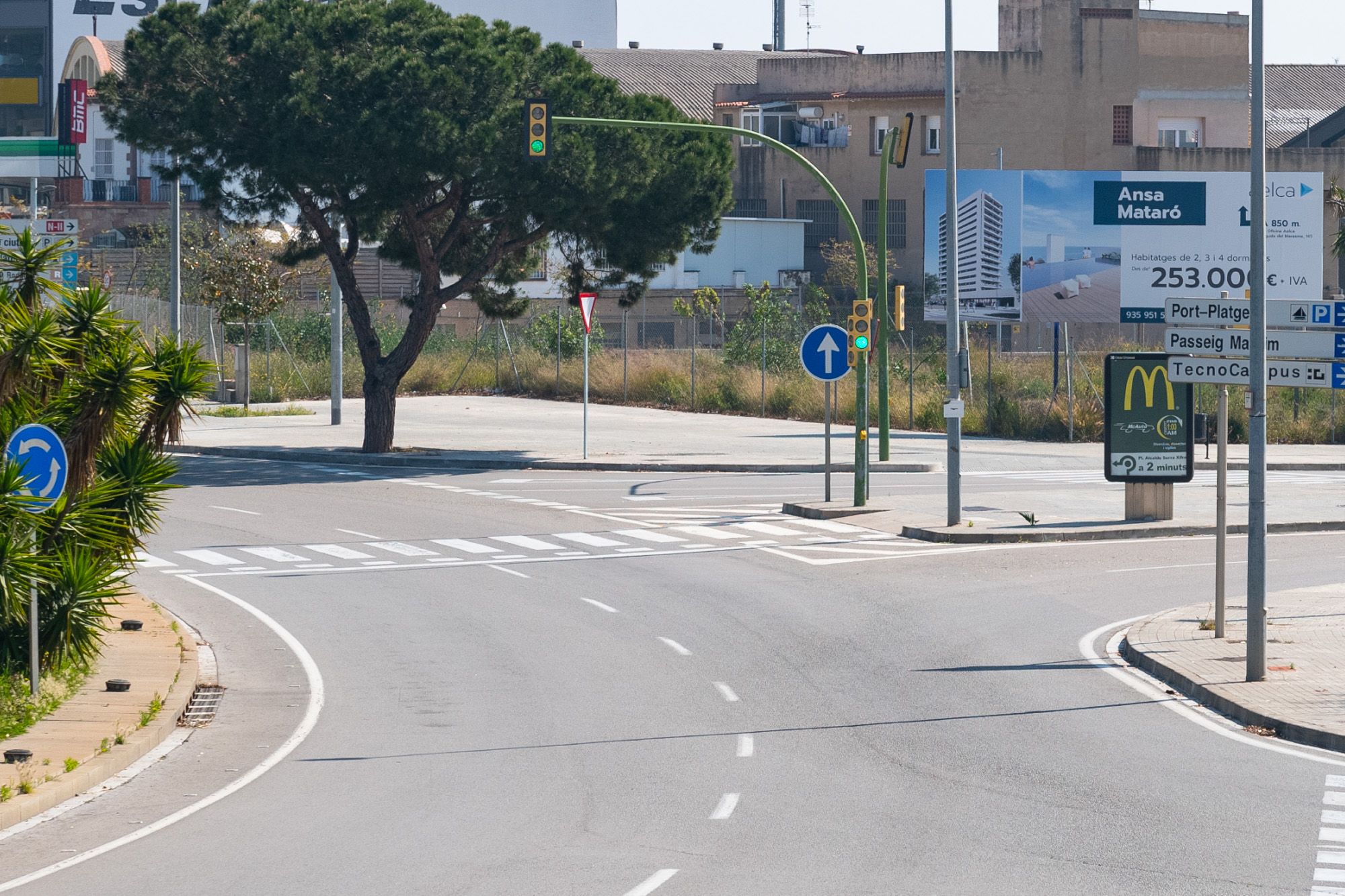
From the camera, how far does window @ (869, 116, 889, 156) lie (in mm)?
67438

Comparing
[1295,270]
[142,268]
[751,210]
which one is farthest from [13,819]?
[751,210]

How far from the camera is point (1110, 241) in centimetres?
4988

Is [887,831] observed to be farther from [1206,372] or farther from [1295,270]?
[1295,270]

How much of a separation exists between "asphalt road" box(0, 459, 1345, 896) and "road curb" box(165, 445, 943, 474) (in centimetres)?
1085

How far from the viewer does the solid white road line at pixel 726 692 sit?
12.7m

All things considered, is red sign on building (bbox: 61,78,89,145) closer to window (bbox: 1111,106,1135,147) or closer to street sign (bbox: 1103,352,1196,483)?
window (bbox: 1111,106,1135,147)

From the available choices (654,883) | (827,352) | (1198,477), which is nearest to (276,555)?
(827,352)

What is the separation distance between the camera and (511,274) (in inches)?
1548

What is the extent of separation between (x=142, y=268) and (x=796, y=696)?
5818cm

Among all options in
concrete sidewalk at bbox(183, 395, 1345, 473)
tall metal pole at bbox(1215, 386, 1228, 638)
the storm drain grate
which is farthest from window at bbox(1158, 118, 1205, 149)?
the storm drain grate

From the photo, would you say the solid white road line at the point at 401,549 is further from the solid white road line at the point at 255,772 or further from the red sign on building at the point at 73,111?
the red sign on building at the point at 73,111

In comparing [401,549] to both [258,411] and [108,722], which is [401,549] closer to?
[108,722]

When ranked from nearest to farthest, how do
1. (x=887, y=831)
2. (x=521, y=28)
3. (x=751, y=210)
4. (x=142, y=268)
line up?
1. (x=887, y=831)
2. (x=521, y=28)
3. (x=142, y=268)
4. (x=751, y=210)

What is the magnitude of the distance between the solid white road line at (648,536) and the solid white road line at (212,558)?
5292mm
